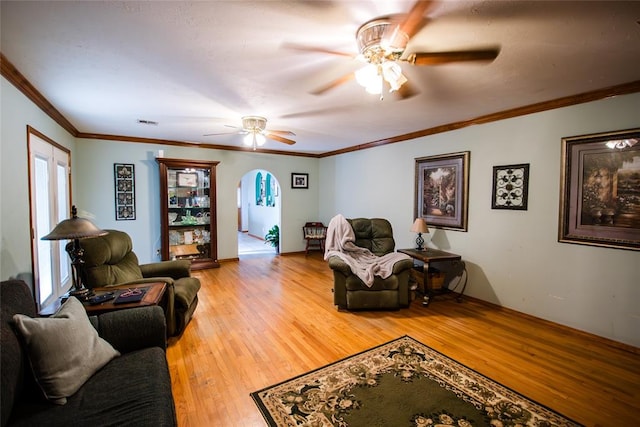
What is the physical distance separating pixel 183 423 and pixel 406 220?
12.9 feet

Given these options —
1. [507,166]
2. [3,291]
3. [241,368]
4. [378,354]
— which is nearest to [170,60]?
[3,291]

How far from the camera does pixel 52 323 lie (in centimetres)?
146

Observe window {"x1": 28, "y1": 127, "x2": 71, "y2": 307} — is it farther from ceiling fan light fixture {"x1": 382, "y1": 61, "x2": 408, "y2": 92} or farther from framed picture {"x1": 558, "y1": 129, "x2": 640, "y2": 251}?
framed picture {"x1": 558, "y1": 129, "x2": 640, "y2": 251}

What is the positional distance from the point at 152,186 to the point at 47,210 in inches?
79.1

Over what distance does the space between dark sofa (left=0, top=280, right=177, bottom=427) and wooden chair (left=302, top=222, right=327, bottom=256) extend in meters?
4.93

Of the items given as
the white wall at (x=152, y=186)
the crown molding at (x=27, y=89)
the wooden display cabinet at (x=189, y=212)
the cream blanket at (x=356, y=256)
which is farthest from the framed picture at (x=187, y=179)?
the cream blanket at (x=356, y=256)

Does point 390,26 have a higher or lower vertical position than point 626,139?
higher

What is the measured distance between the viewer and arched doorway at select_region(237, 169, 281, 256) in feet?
24.4

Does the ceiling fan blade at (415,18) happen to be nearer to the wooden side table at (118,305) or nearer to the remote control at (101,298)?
the wooden side table at (118,305)

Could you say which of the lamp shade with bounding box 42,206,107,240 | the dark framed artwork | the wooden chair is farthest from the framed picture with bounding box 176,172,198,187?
the lamp shade with bounding box 42,206,107,240

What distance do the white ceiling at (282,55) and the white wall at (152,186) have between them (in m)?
1.42

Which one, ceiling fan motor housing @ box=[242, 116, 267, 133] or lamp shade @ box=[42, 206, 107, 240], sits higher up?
ceiling fan motor housing @ box=[242, 116, 267, 133]

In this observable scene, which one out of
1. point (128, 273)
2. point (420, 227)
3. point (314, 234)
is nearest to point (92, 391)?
point (128, 273)

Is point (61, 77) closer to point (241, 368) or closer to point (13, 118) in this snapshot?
point (13, 118)
